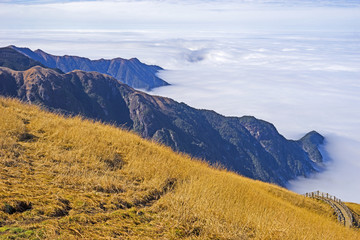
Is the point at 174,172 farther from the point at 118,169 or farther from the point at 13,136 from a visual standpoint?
the point at 13,136

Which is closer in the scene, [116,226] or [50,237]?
[50,237]

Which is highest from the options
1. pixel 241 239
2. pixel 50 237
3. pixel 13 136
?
pixel 13 136

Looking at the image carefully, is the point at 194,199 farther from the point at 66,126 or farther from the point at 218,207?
the point at 66,126

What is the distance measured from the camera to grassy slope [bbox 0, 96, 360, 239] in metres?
5.56

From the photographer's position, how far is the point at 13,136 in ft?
31.1

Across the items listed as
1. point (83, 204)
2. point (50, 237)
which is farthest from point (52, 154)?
point (50, 237)

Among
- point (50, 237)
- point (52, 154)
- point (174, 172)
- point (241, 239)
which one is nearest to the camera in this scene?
point (50, 237)

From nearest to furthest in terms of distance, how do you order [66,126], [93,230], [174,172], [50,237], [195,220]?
[50,237] < [93,230] < [195,220] < [174,172] < [66,126]

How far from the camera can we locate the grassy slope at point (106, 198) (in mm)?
5562

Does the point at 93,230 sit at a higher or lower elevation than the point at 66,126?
lower

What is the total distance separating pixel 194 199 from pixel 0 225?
4266 millimetres

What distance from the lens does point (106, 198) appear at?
684 centimetres

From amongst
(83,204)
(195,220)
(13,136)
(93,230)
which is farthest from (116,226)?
(13,136)

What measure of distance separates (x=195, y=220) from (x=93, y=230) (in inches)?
90.2
